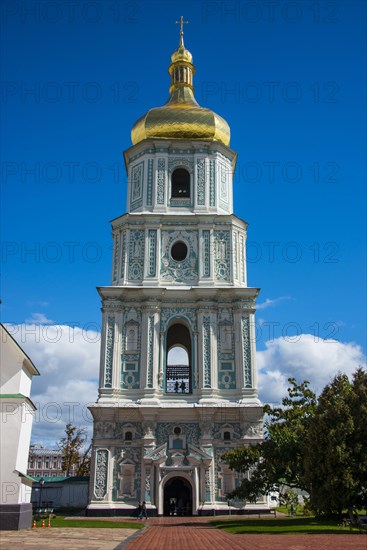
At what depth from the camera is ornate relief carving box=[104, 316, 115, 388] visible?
31.8 metres

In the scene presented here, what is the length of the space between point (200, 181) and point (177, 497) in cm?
1867

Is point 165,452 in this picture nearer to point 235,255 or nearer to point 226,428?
point 226,428

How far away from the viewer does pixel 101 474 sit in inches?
1179

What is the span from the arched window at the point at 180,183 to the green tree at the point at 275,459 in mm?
15672

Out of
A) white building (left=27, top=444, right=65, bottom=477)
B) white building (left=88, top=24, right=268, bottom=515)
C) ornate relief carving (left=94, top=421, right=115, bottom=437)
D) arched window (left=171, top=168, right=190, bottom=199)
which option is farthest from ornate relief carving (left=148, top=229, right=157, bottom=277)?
white building (left=27, top=444, right=65, bottom=477)

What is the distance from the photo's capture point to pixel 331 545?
15.2m

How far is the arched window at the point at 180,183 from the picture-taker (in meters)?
37.4

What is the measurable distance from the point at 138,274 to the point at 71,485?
15077 mm

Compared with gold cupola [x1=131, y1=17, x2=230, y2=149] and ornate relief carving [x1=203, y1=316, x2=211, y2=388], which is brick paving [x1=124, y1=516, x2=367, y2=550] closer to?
ornate relief carving [x1=203, y1=316, x2=211, y2=388]

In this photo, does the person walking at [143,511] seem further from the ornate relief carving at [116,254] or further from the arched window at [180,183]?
the arched window at [180,183]

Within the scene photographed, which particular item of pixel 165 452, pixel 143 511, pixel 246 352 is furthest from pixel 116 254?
pixel 143 511

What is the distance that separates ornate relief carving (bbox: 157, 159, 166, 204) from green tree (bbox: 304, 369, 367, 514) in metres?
18.0

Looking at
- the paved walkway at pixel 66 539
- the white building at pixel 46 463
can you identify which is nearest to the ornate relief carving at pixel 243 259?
the paved walkway at pixel 66 539

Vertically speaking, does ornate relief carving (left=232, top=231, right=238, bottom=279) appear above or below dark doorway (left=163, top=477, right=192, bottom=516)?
above
